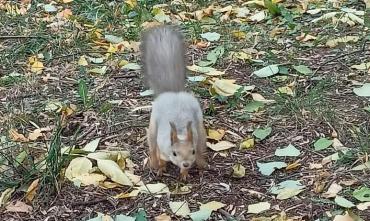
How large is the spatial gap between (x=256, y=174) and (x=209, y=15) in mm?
1919

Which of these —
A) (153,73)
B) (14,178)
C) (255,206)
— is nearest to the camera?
(255,206)

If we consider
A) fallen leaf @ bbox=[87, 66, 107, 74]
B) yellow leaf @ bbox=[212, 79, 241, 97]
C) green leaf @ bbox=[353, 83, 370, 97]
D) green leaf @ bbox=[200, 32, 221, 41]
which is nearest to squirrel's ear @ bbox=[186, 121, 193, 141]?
yellow leaf @ bbox=[212, 79, 241, 97]

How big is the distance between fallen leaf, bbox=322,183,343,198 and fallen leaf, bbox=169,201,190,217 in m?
0.49

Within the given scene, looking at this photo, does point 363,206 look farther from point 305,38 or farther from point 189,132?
point 305,38

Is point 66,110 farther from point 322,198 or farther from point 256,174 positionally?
point 322,198

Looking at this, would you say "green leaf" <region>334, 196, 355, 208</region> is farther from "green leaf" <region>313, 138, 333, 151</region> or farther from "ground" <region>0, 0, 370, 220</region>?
"green leaf" <region>313, 138, 333, 151</region>

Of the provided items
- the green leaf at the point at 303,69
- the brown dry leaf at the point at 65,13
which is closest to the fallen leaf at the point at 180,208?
the green leaf at the point at 303,69

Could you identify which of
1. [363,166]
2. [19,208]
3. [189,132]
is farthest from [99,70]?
[363,166]

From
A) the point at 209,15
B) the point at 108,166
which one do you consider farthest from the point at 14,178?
the point at 209,15

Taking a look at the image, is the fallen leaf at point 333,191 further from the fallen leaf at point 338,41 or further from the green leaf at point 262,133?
the fallen leaf at point 338,41

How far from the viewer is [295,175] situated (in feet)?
9.92

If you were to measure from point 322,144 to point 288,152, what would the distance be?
0.15 m

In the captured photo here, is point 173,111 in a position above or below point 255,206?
above

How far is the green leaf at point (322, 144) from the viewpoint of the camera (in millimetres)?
3176
